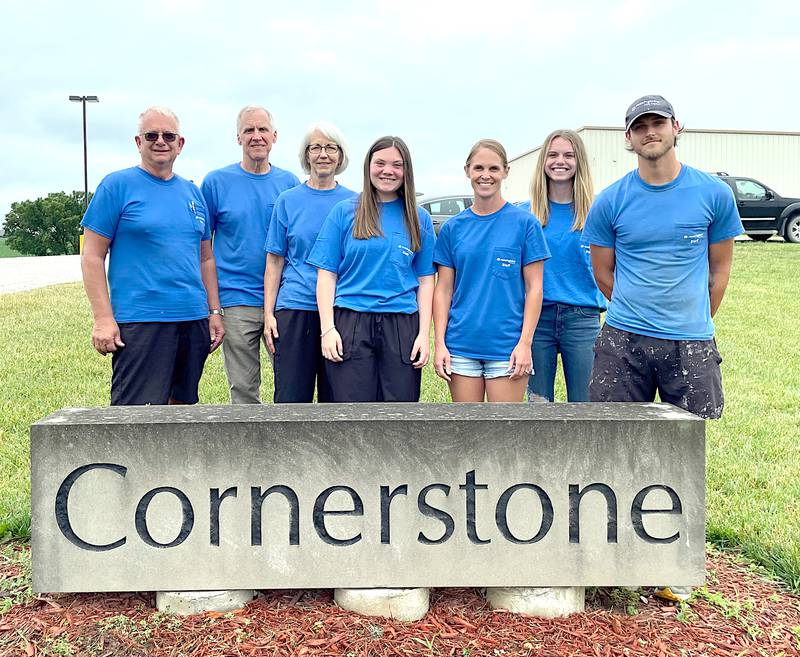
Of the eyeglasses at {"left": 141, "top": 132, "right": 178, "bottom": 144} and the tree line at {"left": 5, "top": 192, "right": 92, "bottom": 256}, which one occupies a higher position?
the tree line at {"left": 5, "top": 192, "right": 92, "bottom": 256}

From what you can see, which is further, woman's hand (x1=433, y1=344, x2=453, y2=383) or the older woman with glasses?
the older woman with glasses

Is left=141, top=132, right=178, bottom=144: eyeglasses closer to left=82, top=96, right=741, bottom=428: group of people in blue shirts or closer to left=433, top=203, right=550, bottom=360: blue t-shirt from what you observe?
left=82, top=96, right=741, bottom=428: group of people in blue shirts

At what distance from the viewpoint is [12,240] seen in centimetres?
4738

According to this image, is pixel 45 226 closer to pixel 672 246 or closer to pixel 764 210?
pixel 764 210

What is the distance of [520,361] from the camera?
378 centimetres

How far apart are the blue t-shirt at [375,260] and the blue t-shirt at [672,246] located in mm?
995

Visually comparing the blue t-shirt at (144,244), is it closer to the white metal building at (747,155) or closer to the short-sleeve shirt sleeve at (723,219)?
the short-sleeve shirt sleeve at (723,219)

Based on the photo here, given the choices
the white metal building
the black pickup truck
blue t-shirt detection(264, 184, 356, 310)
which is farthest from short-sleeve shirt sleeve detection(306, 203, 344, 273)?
the white metal building

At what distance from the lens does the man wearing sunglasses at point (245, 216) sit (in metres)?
4.30

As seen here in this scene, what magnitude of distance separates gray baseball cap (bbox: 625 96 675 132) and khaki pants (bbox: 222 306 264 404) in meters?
2.21

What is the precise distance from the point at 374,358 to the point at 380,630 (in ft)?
4.23

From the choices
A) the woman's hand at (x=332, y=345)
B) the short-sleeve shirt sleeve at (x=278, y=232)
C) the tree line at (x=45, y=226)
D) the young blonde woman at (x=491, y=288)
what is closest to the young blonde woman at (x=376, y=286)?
the woman's hand at (x=332, y=345)

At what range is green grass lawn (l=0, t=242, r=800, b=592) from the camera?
4.07 meters

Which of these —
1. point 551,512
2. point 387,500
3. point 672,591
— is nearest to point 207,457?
point 387,500
